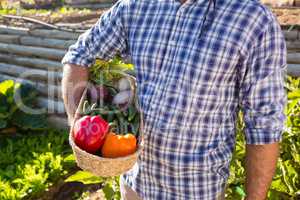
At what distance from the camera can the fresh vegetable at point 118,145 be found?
1.52 meters

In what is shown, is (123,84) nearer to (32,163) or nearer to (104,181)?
(104,181)

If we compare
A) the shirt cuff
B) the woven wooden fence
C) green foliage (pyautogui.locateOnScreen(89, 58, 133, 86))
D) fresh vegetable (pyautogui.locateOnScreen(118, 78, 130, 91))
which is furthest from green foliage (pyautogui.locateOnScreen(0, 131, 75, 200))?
the shirt cuff

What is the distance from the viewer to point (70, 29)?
522cm

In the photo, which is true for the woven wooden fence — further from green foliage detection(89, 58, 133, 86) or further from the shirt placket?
the shirt placket

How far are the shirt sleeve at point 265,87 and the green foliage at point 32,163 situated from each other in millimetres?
2260

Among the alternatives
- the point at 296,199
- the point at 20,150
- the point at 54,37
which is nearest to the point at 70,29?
the point at 54,37

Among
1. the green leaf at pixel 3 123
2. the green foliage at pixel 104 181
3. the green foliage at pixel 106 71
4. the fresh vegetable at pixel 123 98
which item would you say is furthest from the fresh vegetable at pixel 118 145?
the green leaf at pixel 3 123

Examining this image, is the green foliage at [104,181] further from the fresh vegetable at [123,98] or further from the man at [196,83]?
the fresh vegetable at [123,98]

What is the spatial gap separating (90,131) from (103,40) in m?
0.48

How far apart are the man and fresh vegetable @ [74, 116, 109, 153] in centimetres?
20

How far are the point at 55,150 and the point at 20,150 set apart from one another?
36cm

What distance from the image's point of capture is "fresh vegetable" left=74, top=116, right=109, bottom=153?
60.9 inches

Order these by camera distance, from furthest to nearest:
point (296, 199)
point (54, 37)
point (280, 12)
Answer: point (54, 37)
point (280, 12)
point (296, 199)

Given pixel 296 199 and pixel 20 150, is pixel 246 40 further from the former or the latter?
pixel 20 150
